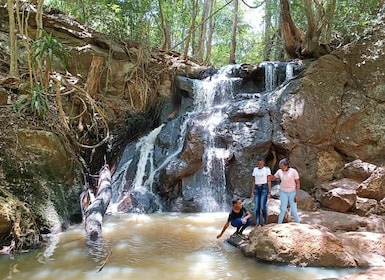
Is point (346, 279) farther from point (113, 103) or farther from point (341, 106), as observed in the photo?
point (113, 103)

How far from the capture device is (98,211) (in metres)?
6.77

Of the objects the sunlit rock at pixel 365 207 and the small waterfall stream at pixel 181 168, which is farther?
the small waterfall stream at pixel 181 168

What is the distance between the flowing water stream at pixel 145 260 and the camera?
451 cm

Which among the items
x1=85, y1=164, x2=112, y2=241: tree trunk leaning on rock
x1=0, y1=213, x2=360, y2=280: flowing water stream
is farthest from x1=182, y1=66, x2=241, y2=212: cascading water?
x1=0, y1=213, x2=360, y2=280: flowing water stream

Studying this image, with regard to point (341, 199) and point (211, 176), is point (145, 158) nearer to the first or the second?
point (211, 176)

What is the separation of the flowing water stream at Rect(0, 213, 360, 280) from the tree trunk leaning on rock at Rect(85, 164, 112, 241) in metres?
0.21

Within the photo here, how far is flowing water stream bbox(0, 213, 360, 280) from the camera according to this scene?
14.8 ft

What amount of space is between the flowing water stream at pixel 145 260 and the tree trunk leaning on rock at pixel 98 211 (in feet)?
0.69

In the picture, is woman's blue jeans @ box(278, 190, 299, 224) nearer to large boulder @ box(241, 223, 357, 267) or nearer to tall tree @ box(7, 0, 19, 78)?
large boulder @ box(241, 223, 357, 267)

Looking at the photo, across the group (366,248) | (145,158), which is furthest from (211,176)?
(366,248)

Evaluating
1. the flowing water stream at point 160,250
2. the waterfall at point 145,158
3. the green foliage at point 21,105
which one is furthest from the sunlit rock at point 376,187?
the green foliage at point 21,105

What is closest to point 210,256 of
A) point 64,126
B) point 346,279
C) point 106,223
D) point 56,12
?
point 346,279

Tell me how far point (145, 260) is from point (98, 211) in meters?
2.10

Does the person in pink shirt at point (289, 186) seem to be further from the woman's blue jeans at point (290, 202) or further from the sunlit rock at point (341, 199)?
the sunlit rock at point (341, 199)
